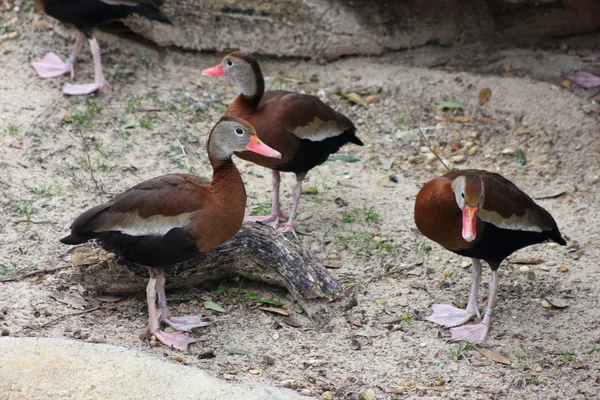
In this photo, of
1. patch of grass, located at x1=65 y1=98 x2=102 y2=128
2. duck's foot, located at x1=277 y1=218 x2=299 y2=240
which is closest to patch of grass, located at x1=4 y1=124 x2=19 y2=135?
patch of grass, located at x1=65 y1=98 x2=102 y2=128

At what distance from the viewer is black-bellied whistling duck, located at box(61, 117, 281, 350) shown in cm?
420

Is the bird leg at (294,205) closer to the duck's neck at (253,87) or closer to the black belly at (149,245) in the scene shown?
the duck's neck at (253,87)

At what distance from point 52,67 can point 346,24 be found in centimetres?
268

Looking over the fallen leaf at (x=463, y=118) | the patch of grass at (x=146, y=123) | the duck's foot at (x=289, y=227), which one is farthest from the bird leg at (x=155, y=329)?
the fallen leaf at (x=463, y=118)

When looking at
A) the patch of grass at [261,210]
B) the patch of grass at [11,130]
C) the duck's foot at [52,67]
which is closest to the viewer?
the patch of grass at [261,210]

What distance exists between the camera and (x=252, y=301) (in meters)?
4.81

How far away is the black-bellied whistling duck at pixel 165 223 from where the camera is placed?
4.20m

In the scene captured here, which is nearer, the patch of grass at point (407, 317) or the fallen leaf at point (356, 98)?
the patch of grass at point (407, 317)

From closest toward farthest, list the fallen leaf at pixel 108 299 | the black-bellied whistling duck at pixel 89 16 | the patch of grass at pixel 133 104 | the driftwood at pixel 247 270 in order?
the driftwood at pixel 247 270 → the fallen leaf at pixel 108 299 → the black-bellied whistling duck at pixel 89 16 → the patch of grass at pixel 133 104

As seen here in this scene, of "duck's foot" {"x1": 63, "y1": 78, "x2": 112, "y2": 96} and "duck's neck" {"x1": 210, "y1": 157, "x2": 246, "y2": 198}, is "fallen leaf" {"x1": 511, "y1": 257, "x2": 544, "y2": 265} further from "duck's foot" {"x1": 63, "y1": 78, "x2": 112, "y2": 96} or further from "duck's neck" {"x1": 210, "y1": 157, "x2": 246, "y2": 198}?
"duck's foot" {"x1": 63, "y1": 78, "x2": 112, "y2": 96}

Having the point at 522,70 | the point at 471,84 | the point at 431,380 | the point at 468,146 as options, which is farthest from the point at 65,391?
the point at 522,70

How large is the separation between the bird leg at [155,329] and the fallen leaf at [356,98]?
332 centimetres

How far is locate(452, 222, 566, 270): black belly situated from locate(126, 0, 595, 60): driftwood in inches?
131

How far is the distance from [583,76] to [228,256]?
13.4 ft
